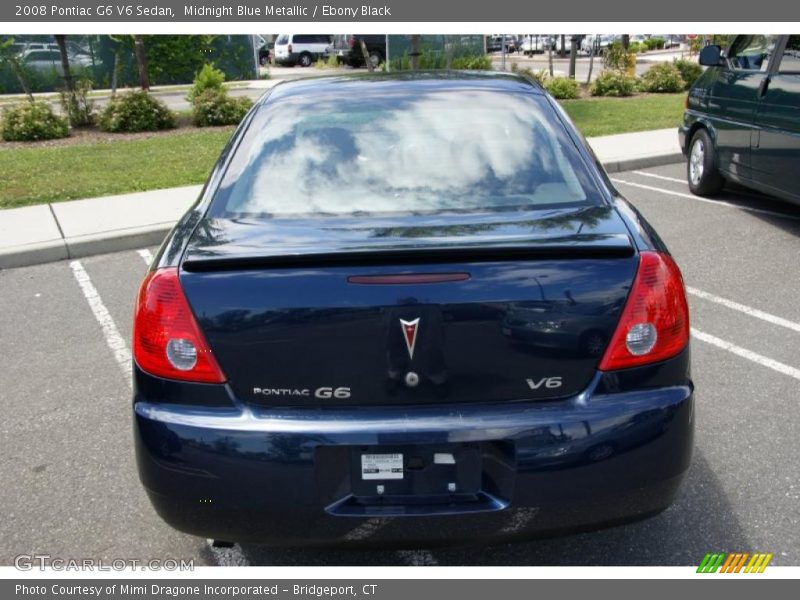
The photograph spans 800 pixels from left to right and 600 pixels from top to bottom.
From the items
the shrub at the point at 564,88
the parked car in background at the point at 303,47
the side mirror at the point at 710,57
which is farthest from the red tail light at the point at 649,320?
the parked car in background at the point at 303,47

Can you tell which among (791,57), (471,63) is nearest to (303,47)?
(471,63)

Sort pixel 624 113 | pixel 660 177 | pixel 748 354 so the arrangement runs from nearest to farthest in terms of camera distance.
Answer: pixel 748 354, pixel 660 177, pixel 624 113

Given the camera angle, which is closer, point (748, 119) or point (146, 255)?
point (146, 255)

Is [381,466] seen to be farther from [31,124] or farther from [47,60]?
[47,60]

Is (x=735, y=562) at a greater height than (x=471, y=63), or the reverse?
(x=735, y=562)

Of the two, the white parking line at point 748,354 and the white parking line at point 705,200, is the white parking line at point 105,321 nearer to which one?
the white parking line at point 748,354

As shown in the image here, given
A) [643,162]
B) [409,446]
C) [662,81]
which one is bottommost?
[662,81]

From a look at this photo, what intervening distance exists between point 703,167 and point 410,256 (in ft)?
22.3

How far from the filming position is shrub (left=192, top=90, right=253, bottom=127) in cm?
1386

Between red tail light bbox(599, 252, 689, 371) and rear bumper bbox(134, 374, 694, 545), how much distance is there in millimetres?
97

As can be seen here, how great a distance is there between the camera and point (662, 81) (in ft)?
61.3

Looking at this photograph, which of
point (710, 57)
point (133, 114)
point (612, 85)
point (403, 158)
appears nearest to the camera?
point (403, 158)

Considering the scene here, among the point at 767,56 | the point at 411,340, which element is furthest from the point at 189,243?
the point at 767,56

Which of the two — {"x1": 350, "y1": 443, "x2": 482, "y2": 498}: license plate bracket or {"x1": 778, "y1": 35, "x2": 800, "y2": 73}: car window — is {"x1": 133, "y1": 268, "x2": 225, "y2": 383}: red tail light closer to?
{"x1": 350, "y1": 443, "x2": 482, "y2": 498}: license plate bracket
